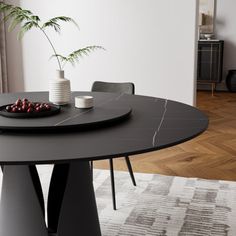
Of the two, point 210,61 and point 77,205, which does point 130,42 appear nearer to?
point 210,61

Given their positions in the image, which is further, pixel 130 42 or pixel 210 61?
pixel 210 61

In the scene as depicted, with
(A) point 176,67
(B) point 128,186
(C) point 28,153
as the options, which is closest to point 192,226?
(B) point 128,186

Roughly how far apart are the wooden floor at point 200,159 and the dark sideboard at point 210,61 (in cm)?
232

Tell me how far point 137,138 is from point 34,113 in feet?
1.78

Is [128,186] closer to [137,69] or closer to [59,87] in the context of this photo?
[59,87]

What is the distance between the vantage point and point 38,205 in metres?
1.80

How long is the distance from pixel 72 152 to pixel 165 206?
143cm

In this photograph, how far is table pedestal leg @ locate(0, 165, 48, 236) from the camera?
180 cm

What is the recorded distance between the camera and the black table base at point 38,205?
180 centimetres

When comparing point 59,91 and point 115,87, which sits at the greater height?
point 59,91

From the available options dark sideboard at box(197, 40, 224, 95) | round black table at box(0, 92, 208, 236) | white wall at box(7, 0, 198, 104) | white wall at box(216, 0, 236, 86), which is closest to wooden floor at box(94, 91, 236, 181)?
white wall at box(7, 0, 198, 104)

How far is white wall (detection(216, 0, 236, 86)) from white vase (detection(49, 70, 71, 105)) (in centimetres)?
559

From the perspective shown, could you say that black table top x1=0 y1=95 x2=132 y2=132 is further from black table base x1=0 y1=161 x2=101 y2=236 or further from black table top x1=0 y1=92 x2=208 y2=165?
black table base x1=0 y1=161 x2=101 y2=236

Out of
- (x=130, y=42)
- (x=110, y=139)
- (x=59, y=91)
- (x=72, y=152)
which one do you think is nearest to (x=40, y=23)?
(x=130, y=42)
